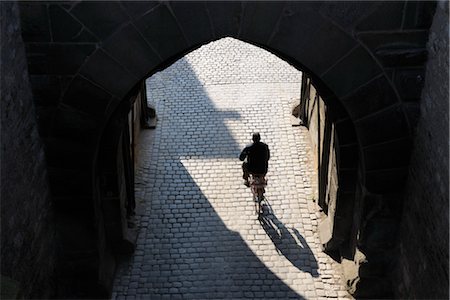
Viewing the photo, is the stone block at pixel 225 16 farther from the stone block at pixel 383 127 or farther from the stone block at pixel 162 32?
the stone block at pixel 383 127

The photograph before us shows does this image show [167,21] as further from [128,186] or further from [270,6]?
[128,186]

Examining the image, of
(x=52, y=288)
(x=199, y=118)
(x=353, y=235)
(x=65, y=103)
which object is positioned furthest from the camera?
(x=199, y=118)

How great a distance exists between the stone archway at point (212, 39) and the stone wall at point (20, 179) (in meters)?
0.19

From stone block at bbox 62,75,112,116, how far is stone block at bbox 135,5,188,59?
0.64 metres

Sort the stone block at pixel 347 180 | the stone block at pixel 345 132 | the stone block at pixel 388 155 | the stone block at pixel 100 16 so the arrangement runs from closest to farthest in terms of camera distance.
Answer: the stone block at pixel 100 16, the stone block at pixel 388 155, the stone block at pixel 345 132, the stone block at pixel 347 180

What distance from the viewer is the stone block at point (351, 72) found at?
19.1ft

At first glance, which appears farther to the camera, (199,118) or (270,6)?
(199,118)

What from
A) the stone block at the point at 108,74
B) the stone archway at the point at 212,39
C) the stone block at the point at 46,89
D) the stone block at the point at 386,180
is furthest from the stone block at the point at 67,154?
the stone block at the point at 386,180

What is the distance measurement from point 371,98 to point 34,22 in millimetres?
2950

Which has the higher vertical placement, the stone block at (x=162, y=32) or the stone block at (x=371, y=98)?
the stone block at (x=162, y=32)

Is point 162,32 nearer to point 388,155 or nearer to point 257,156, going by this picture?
point 388,155

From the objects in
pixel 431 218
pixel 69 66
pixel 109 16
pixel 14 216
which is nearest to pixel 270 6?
pixel 109 16

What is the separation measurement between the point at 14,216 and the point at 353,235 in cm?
355

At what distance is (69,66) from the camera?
5.82 metres
